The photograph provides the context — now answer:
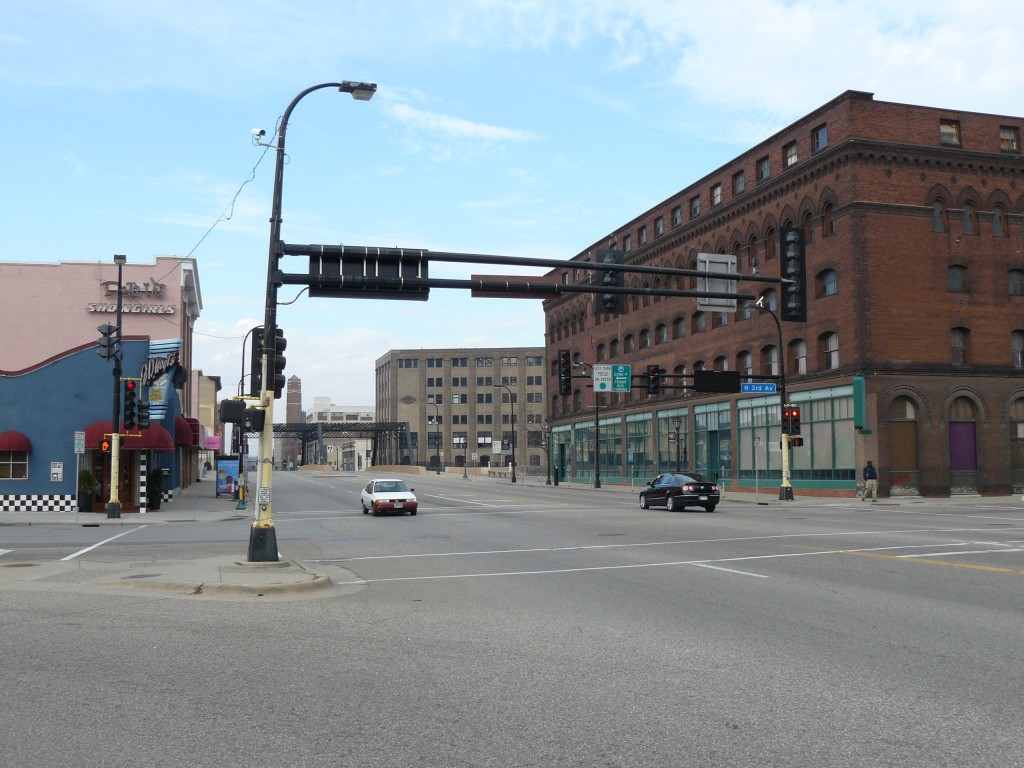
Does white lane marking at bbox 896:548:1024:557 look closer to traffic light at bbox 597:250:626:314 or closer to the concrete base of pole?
traffic light at bbox 597:250:626:314

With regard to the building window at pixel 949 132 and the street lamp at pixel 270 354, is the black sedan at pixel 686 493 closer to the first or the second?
A: the street lamp at pixel 270 354

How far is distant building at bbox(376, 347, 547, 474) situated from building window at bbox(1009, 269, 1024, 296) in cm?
11480

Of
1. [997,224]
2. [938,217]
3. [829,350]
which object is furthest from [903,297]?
[997,224]

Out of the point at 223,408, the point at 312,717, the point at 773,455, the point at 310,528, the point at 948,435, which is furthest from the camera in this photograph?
the point at 773,455

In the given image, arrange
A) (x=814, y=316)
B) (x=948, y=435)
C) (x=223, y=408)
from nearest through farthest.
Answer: (x=223, y=408) → (x=948, y=435) → (x=814, y=316)

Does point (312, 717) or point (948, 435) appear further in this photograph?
point (948, 435)

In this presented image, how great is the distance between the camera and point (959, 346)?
4575cm

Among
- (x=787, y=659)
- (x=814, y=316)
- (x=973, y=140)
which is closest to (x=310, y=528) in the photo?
(x=787, y=659)

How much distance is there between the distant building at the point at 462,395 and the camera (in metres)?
161

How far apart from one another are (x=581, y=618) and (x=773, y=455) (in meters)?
44.5

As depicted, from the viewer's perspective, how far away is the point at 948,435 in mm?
44906

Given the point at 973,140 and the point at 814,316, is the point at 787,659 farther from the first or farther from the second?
the point at 973,140

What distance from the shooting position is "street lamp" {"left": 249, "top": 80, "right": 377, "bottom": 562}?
15898 mm

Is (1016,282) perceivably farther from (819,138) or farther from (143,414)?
(143,414)
